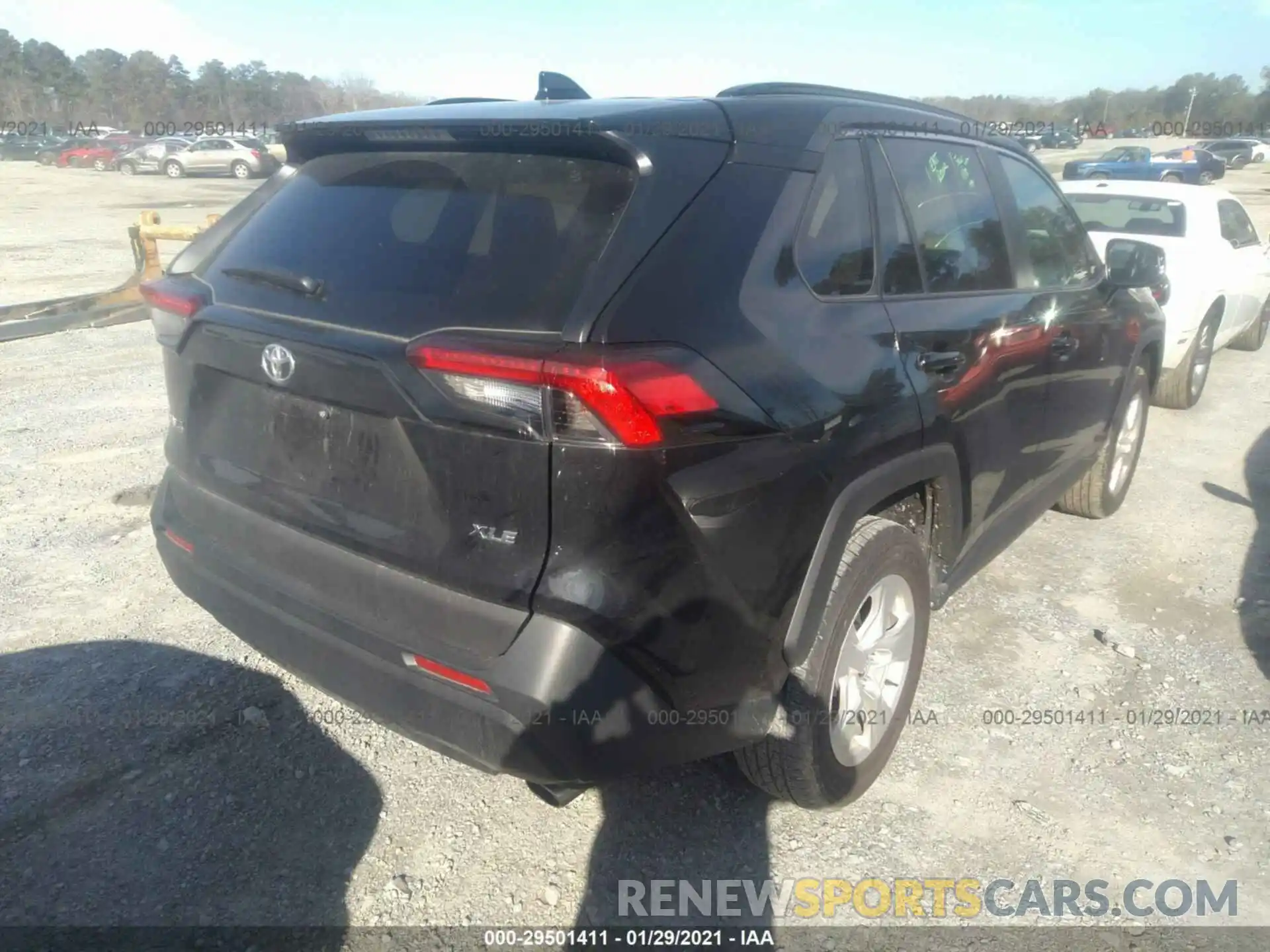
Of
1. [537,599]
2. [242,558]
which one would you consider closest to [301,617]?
[242,558]

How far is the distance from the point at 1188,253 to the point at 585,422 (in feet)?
20.5

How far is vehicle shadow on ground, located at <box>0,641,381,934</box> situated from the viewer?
7.68 feet

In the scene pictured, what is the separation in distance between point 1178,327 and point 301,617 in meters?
6.11

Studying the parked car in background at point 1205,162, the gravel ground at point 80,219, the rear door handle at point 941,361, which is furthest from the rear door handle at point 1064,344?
the parked car in background at point 1205,162

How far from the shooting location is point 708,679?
207cm

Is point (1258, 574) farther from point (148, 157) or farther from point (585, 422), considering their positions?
point (148, 157)

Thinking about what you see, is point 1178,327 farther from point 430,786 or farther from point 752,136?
point 430,786

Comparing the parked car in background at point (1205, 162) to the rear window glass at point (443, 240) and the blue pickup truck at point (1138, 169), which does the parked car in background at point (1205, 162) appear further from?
the rear window glass at point (443, 240)

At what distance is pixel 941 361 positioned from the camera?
267cm

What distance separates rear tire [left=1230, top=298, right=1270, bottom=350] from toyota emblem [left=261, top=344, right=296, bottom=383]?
30.1 feet

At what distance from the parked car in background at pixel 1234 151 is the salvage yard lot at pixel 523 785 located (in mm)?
50194

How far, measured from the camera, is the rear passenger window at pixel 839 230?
7.56 ft

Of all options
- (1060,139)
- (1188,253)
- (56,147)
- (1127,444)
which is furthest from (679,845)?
(1060,139)

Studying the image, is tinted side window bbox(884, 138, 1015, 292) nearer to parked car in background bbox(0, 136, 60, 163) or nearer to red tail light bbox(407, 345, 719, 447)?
red tail light bbox(407, 345, 719, 447)
